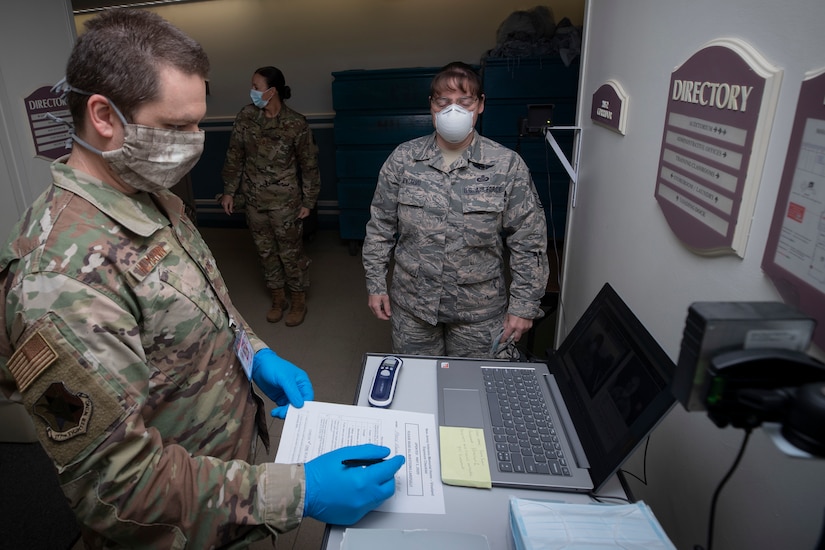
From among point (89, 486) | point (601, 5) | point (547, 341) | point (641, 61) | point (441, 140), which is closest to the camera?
point (89, 486)

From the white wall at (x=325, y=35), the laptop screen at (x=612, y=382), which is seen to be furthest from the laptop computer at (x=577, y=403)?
the white wall at (x=325, y=35)

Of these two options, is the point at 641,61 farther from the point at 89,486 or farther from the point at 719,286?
the point at 89,486

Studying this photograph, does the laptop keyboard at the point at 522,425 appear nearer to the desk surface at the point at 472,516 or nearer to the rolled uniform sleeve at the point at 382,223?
the desk surface at the point at 472,516

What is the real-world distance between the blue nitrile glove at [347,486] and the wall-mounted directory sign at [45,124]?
1614 millimetres

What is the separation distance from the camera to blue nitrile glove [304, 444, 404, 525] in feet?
2.37

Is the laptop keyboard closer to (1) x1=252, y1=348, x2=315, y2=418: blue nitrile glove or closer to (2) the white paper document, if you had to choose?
(2) the white paper document

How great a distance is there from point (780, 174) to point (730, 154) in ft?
0.38

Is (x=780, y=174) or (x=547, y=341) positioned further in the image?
(x=547, y=341)

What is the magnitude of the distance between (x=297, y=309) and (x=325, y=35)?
2567 millimetres

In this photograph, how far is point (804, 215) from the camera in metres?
0.60

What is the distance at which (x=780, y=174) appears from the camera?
66 centimetres

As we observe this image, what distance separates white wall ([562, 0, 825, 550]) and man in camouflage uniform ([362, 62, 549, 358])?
22 centimetres

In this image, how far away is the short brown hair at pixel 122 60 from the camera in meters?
0.72

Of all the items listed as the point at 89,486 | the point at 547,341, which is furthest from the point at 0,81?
the point at 547,341
